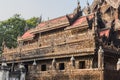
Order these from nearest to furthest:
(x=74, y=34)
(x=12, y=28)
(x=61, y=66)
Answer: (x=61, y=66) < (x=74, y=34) < (x=12, y=28)

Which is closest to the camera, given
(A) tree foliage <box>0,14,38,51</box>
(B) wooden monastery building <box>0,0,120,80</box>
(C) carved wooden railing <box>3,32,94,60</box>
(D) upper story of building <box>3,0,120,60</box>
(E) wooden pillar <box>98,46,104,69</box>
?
(E) wooden pillar <box>98,46,104,69</box>

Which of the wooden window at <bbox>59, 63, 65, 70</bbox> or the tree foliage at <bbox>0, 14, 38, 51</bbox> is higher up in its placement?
the tree foliage at <bbox>0, 14, 38, 51</bbox>

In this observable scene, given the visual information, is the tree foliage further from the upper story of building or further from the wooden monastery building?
the wooden monastery building

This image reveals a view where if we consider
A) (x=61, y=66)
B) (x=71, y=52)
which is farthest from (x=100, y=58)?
(x=61, y=66)

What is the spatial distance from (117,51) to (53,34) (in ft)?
26.0

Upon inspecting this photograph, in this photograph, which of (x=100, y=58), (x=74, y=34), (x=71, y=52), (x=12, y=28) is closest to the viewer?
(x=100, y=58)

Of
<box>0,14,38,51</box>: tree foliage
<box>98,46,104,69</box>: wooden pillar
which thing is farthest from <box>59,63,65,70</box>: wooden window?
<box>0,14,38,51</box>: tree foliage

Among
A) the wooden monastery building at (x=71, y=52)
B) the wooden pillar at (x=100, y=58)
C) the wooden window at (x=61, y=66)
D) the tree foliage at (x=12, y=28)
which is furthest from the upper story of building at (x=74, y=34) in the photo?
the tree foliage at (x=12, y=28)

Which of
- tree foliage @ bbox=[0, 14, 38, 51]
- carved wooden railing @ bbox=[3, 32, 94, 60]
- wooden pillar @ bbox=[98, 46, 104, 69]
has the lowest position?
wooden pillar @ bbox=[98, 46, 104, 69]

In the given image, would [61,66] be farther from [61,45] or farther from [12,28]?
[12,28]

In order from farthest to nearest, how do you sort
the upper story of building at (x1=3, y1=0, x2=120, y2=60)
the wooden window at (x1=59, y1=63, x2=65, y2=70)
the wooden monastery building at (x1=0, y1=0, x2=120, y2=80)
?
the wooden window at (x1=59, y1=63, x2=65, y2=70), the upper story of building at (x1=3, y1=0, x2=120, y2=60), the wooden monastery building at (x1=0, y1=0, x2=120, y2=80)

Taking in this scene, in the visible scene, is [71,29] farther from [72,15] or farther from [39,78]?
[39,78]

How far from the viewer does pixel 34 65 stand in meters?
21.6

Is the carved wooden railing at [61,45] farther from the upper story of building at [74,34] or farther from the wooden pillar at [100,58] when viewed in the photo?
the wooden pillar at [100,58]
